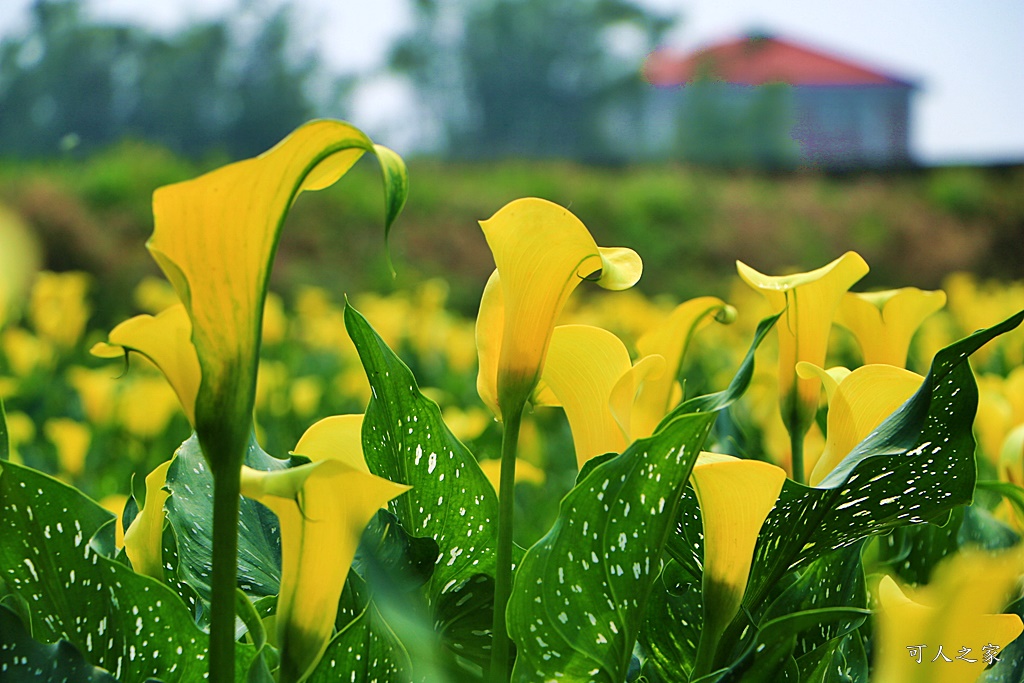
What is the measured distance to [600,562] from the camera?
357mm

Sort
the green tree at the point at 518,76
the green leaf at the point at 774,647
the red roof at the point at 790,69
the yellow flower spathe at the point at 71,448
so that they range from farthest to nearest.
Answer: the red roof at the point at 790,69 → the green tree at the point at 518,76 → the yellow flower spathe at the point at 71,448 → the green leaf at the point at 774,647

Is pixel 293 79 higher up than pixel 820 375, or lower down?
higher up

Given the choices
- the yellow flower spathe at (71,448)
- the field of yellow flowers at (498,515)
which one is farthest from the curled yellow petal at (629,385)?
the yellow flower spathe at (71,448)

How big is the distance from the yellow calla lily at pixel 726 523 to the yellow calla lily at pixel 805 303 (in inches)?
5.7

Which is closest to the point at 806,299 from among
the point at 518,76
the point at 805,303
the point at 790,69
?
the point at 805,303

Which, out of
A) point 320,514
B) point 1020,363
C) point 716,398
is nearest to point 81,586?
point 320,514

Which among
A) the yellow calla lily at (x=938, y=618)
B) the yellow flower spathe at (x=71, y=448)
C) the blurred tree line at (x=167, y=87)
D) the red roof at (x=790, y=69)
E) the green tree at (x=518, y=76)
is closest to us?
the yellow calla lily at (x=938, y=618)

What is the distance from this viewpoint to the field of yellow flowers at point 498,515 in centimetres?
31

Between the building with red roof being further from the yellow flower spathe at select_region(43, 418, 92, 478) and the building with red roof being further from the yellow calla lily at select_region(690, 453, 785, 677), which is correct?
the yellow calla lily at select_region(690, 453, 785, 677)

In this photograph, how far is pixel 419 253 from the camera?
770 centimetres

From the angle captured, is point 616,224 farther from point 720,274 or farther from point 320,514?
point 320,514

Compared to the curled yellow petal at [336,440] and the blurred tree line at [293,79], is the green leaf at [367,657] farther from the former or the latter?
the blurred tree line at [293,79]

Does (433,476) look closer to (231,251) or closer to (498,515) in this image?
(498,515)

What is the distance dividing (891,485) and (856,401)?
0.16 ft
